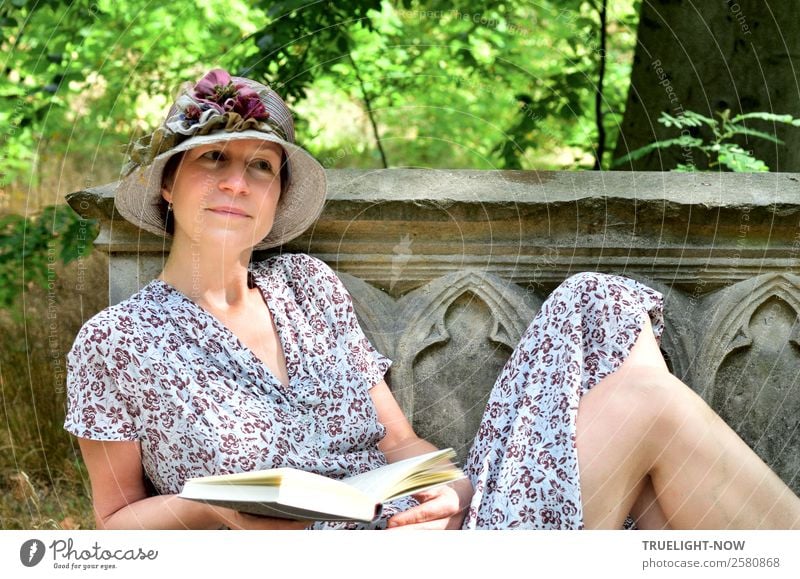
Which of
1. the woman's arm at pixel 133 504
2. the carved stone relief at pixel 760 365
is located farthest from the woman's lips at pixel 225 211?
the carved stone relief at pixel 760 365

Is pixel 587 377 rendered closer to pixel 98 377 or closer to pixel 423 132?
pixel 98 377

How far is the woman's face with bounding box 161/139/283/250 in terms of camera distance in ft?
6.47

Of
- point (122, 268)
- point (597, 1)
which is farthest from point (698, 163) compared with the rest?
point (122, 268)

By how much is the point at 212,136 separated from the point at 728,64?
212 centimetres

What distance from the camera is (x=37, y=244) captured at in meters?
3.45

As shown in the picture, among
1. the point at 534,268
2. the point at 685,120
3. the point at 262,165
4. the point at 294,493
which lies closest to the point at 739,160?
the point at 685,120

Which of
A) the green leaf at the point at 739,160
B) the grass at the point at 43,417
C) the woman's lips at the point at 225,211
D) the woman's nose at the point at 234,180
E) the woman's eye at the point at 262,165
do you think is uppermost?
the green leaf at the point at 739,160

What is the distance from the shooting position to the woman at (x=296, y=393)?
6.17 ft

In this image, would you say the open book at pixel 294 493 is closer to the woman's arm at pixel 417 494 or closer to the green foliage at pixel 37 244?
the woman's arm at pixel 417 494

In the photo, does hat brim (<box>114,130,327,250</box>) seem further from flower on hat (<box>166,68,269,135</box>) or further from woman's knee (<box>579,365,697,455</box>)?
woman's knee (<box>579,365,697,455</box>)

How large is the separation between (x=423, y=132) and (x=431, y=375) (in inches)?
136

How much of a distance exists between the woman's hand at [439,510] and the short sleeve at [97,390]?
0.52m

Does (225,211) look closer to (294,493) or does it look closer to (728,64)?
(294,493)

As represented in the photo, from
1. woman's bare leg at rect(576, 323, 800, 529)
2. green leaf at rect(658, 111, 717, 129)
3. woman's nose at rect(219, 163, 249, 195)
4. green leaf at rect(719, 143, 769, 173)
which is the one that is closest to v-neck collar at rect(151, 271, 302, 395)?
woman's nose at rect(219, 163, 249, 195)
